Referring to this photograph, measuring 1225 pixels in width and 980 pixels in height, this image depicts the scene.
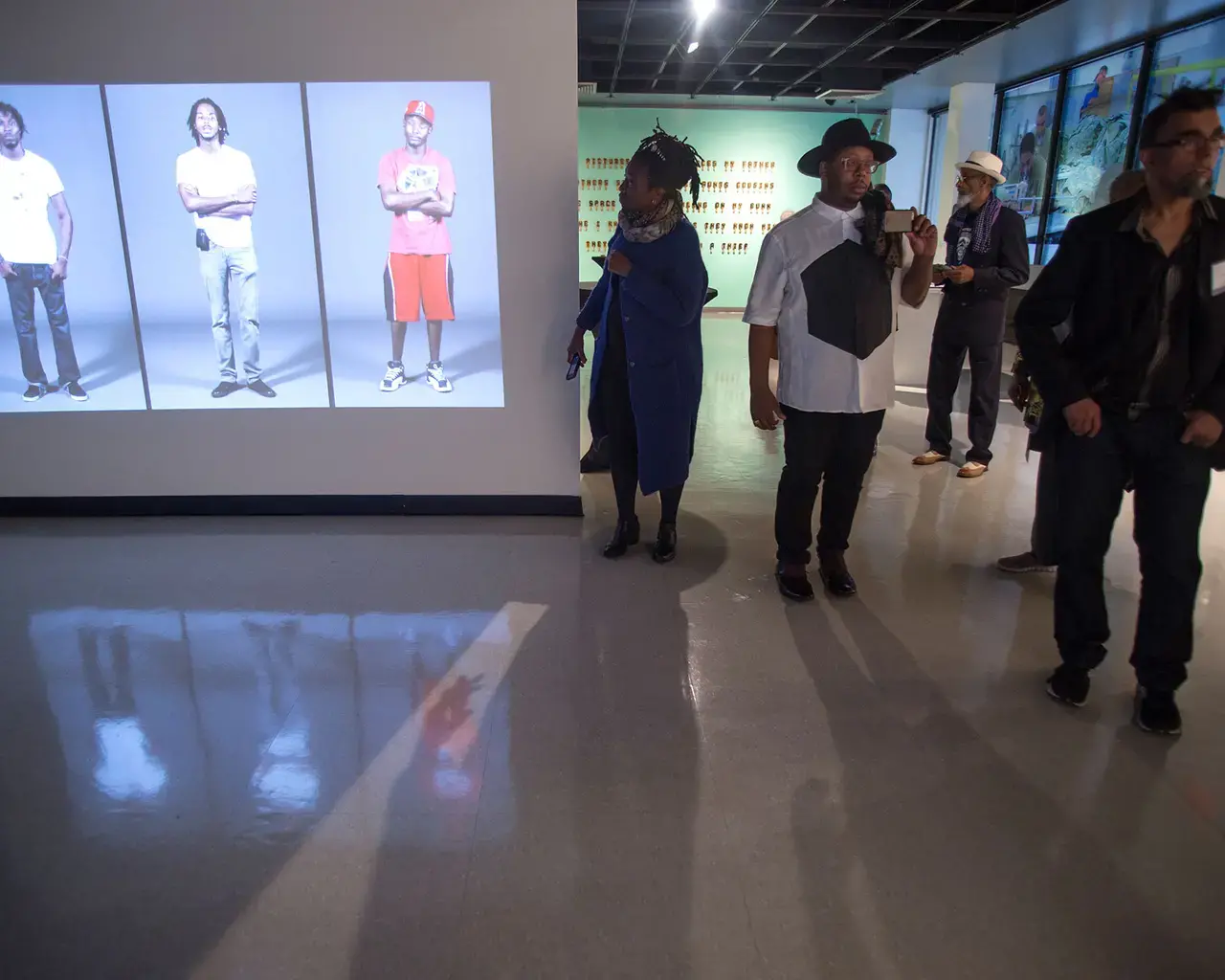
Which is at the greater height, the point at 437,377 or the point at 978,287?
the point at 978,287

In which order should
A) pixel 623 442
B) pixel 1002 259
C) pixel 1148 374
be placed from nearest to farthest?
pixel 1148 374, pixel 623 442, pixel 1002 259

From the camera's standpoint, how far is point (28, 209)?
12.2 ft

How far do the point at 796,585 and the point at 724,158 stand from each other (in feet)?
42.0

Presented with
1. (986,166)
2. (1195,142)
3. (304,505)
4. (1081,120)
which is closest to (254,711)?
(304,505)

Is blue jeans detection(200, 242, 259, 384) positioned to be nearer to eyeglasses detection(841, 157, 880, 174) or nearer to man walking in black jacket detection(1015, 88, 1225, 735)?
eyeglasses detection(841, 157, 880, 174)

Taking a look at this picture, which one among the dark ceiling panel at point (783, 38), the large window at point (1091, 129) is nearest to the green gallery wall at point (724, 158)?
the dark ceiling panel at point (783, 38)

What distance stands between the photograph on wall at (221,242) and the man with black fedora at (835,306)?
2.17 meters

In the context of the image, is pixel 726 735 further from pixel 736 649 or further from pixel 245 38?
pixel 245 38

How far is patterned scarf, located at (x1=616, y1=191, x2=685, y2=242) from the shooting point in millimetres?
3121

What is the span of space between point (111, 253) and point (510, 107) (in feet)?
6.45

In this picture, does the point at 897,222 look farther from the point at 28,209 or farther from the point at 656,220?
the point at 28,209

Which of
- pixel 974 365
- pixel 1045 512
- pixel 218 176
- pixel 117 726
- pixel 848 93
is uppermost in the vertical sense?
pixel 848 93

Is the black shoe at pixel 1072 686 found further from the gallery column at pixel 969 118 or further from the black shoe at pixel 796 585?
the gallery column at pixel 969 118

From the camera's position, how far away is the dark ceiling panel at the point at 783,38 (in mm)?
8352
